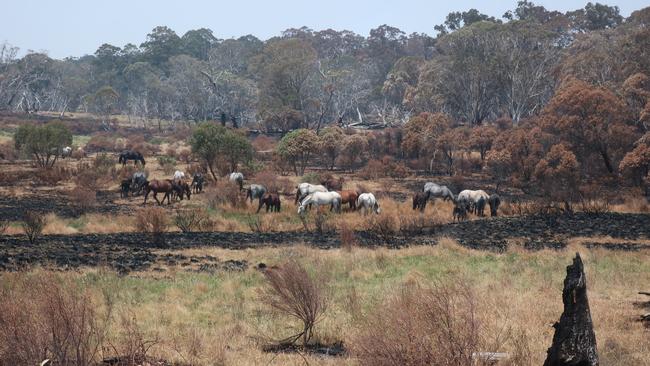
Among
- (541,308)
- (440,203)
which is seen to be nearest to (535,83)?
(440,203)

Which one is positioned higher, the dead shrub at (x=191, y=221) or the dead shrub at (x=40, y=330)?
the dead shrub at (x=40, y=330)

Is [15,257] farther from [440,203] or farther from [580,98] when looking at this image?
[580,98]

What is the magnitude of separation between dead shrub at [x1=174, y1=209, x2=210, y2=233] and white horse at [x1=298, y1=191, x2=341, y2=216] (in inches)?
183

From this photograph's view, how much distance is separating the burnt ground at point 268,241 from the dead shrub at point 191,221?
1.14m

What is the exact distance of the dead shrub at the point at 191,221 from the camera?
81.8 ft

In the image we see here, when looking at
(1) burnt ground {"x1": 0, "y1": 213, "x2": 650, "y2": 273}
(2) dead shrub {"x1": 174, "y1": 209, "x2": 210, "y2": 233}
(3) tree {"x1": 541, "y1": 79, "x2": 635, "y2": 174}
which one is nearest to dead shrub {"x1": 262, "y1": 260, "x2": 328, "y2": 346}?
(1) burnt ground {"x1": 0, "y1": 213, "x2": 650, "y2": 273}

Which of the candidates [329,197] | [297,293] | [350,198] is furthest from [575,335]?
[350,198]

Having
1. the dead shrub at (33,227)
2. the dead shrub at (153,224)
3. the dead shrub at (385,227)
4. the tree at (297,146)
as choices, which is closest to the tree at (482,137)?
the tree at (297,146)

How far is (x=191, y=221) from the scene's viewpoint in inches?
983

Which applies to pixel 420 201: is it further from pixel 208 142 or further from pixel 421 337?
pixel 421 337

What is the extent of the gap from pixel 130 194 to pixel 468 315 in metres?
29.9

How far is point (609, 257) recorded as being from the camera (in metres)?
18.5

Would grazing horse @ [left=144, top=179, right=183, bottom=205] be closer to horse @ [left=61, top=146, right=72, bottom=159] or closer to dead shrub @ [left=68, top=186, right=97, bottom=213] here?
dead shrub @ [left=68, top=186, right=97, bottom=213]

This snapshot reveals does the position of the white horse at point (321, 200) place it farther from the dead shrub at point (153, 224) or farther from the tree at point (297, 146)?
the tree at point (297, 146)
